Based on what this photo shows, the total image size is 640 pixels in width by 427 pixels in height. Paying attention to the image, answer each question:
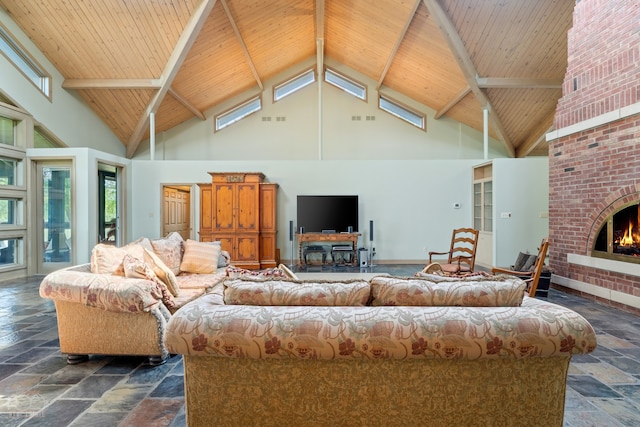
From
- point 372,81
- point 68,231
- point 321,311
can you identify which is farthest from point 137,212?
point 321,311

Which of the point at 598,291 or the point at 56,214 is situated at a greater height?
the point at 56,214

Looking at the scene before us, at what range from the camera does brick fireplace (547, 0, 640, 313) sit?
423 centimetres

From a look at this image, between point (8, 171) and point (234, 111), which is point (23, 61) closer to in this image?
point (8, 171)

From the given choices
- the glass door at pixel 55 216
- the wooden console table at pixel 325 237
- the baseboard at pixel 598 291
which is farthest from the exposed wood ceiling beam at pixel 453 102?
the glass door at pixel 55 216

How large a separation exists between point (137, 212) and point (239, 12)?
4.83m

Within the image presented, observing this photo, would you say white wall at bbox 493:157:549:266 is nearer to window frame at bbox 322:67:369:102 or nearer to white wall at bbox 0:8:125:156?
window frame at bbox 322:67:369:102

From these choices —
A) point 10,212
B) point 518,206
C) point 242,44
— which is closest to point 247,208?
point 242,44

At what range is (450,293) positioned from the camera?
1947mm

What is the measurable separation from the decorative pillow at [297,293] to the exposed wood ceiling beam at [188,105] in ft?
23.5

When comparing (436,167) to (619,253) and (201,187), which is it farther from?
(201,187)

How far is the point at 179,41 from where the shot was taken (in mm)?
6453

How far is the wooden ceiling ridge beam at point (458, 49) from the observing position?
19.4ft

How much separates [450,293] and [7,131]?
25.3 ft

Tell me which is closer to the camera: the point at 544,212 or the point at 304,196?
the point at 544,212
